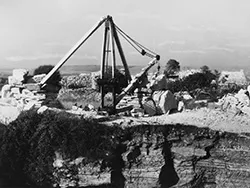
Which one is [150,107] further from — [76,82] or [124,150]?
[76,82]

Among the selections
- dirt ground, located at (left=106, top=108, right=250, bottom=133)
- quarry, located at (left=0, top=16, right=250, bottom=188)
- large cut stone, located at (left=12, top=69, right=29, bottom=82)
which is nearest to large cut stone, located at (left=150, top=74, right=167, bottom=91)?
dirt ground, located at (left=106, top=108, right=250, bottom=133)

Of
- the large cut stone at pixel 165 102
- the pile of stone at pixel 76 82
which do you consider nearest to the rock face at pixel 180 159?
the large cut stone at pixel 165 102

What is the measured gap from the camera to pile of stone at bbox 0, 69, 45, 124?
38.7 ft

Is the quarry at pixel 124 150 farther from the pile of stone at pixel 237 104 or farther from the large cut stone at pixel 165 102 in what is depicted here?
the large cut stone at pixel 165 102

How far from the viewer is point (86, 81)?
52.9ft

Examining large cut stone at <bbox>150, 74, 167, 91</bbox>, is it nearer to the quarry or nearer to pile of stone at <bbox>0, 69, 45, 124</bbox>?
the quarry

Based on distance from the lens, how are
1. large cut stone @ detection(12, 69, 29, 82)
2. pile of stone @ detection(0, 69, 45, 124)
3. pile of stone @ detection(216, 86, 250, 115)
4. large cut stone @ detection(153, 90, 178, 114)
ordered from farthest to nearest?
large cut stone @ detection(12, 69, 29, 82)
large cut stone @ detection(153, 90, 178, 114)
pile of stone @ detection(0, 69, 45, 124)
pile of stone @ detection(216, 86, 250, 115)

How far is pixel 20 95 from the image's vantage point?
43.1 feet

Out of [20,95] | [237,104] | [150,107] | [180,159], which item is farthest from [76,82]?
[180,159]

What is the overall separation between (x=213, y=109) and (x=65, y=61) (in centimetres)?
497

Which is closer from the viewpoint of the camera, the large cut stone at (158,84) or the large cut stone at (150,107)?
the large cut stone at (150,107)

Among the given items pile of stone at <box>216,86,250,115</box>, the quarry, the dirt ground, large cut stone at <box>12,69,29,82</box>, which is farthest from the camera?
large cut stone at <box>12,69,29,82</box>

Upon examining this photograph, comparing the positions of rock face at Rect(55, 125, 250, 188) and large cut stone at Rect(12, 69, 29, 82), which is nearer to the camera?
rock face at Rect(55, 125, 250, 188)

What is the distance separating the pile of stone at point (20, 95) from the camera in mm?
11794
